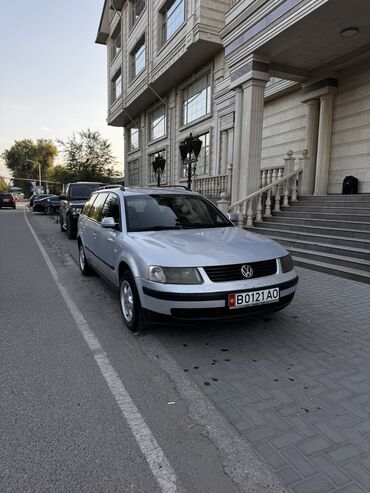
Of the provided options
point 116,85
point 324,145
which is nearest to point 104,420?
point 324,145

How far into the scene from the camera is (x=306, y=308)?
16.8ft

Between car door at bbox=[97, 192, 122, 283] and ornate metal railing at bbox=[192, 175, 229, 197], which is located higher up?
ornate metal railing at bbox=[192, 175, 229, 197]

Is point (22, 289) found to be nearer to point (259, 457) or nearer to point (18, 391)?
point (18, 391)

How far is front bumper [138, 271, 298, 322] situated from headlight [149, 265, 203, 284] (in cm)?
7

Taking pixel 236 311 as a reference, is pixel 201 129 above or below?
above

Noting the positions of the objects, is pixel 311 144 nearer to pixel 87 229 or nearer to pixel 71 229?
pixel 71 229

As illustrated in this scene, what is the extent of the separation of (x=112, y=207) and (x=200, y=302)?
2585 millimetres

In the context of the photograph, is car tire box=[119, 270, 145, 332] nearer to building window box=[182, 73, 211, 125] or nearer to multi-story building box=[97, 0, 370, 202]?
multi-story building box=[97, 0, 370, 202]

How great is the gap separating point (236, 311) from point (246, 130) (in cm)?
915

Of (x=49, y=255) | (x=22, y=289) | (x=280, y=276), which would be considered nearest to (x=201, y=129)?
(x=49, y=255)

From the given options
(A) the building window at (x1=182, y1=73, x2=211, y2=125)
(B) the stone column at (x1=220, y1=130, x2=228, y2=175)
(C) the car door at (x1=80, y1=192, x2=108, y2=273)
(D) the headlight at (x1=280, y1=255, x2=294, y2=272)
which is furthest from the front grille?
(A) the building window at (x1=182, y1=73, x2=211, y2=125)

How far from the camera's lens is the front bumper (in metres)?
3.53

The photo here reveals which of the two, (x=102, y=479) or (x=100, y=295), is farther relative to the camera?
(x=100, y=295)

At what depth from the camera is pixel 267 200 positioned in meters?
11.4
